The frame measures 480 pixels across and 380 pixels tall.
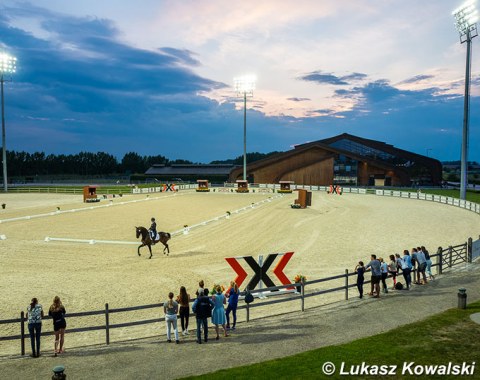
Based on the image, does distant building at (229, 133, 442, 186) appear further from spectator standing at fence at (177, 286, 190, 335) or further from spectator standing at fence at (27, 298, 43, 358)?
spectator standing at fence at (27, 298, 43, 358)

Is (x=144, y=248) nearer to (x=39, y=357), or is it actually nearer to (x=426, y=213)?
(x=39, y=357)

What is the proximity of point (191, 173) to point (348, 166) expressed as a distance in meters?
48.7

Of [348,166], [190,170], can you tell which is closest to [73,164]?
[190,170]

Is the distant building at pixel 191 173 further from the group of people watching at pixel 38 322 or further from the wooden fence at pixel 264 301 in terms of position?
the group of people watching at pixel 38 322

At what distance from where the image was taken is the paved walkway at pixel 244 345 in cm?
905

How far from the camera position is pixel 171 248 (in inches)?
935

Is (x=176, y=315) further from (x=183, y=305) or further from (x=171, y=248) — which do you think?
(x=171, y=248)

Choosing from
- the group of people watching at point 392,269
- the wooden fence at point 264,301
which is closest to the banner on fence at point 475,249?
the wooden fence at point 264,301

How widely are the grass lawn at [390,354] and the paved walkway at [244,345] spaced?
0.40m

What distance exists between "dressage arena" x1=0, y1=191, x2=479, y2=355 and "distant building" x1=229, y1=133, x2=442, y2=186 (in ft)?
170

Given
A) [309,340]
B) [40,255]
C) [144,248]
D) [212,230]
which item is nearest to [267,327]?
[309,340]

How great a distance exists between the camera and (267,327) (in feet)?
38.4

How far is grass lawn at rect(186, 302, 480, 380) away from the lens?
338 inches

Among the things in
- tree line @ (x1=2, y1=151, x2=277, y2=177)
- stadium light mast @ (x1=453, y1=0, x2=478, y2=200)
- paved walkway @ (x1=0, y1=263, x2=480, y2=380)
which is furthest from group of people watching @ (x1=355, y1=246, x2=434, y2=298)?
tree line @ (x1=2, y1=151, x2=277, y2=177)
